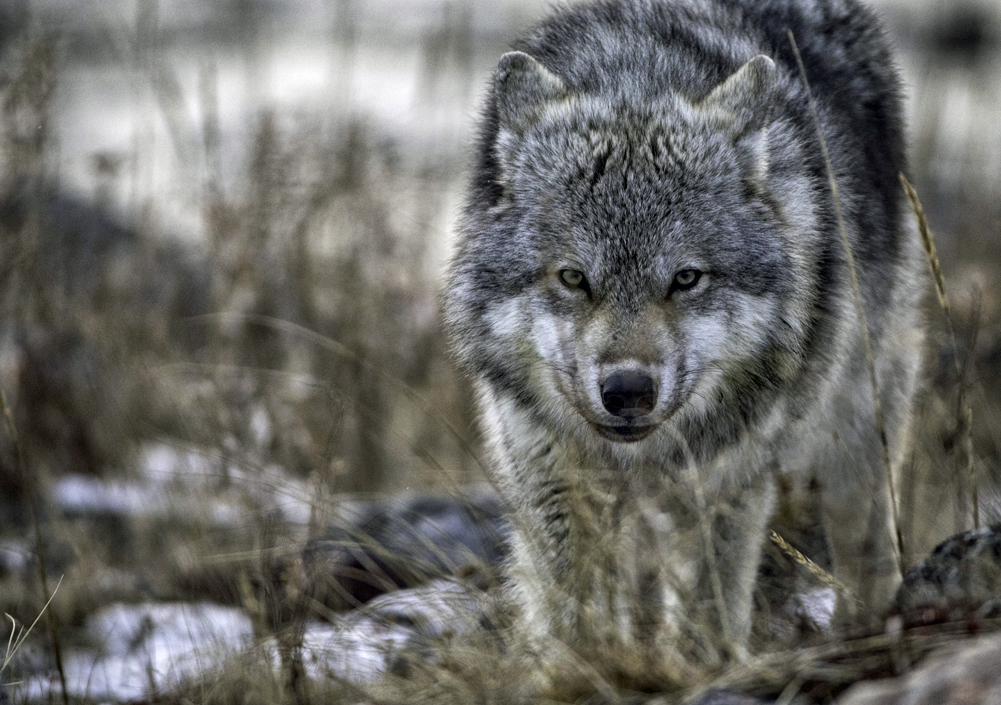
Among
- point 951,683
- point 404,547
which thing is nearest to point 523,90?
point 404,547

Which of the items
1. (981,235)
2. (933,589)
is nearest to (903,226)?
(933,589)

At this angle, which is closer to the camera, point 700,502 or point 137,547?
point 700,502

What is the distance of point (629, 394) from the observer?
9.10ft

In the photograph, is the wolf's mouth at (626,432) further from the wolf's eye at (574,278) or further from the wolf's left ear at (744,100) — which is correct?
the wolf's left ear at (744,100)

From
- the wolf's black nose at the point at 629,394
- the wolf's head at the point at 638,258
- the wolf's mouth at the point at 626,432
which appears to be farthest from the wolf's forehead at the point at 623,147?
the wolf's mouth at the point at 626,432

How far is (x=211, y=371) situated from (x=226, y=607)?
3.98ft

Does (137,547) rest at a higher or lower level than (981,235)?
lower

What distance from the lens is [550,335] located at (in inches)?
121

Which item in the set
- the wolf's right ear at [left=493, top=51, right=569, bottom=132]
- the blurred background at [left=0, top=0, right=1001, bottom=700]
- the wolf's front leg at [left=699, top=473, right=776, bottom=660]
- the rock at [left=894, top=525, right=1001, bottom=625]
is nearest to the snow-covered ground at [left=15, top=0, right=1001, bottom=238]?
the blurred background at [left=0, top=0, right=1001, bottom=700]

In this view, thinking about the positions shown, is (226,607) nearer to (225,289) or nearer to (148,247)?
(225,289)

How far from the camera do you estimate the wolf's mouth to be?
2.88 metres

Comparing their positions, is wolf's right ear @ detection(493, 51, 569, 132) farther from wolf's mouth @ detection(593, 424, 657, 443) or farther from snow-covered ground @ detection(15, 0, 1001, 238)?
snow-covered ground @ detection(15, 0, 1001, 238)

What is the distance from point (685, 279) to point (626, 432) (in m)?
0.53

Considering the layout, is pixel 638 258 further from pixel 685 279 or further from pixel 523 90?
pixel 523 90
